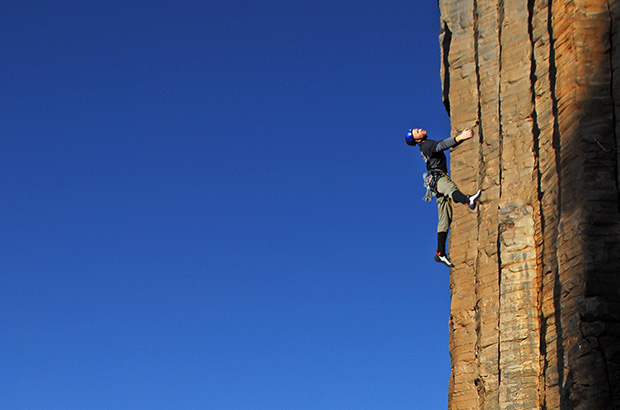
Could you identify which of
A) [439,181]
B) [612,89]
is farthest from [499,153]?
[612,89]

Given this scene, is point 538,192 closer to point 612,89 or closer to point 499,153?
point 499,153

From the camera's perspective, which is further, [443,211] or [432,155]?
[443,211]

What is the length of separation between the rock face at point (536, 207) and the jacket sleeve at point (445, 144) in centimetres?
109

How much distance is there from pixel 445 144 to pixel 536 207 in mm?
1949

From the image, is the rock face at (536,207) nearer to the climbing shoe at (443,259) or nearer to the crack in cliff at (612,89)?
the crack in cliff at (612,89)

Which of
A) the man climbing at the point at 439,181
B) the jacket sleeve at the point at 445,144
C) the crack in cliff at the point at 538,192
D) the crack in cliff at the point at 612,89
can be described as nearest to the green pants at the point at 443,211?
the man climbing at the point at 439,181

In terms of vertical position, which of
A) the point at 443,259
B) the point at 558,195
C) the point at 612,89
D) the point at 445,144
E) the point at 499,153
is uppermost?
the point at 499,153

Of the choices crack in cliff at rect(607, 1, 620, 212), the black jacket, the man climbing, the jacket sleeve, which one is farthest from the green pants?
crack in cliff at rect(607, 1, 620, 212)

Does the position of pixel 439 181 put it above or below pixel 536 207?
above

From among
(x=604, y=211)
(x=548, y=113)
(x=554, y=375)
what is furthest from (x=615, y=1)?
(x=554, y=375)

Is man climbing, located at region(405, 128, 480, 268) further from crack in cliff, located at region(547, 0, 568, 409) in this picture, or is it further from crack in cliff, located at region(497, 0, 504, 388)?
crack in cliff, located at region(547, 0, 568, 409)

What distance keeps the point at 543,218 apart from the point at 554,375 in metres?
2.63

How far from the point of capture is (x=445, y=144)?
16.6 m

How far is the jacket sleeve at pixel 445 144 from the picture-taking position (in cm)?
1643
